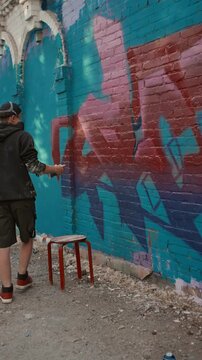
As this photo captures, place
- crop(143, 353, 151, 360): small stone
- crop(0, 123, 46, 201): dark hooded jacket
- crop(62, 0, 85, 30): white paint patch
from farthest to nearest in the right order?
crop(62, 0, 85, 30): white paint patch
crop(0, 123, 46, 201): dark hooded jacket
crop(143, 353, 151, 360): small stone

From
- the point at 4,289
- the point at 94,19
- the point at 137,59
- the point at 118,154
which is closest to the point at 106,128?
the point at 118,154

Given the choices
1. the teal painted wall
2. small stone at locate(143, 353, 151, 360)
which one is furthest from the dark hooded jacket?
the teal painted wall

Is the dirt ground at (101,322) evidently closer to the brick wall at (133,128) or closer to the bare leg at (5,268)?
the bare leg at (5,268)

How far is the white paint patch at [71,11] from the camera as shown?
5768 millimetres

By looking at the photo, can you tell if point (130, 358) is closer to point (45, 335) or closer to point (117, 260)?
point (45, 335)

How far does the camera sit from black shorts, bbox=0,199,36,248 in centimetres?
459

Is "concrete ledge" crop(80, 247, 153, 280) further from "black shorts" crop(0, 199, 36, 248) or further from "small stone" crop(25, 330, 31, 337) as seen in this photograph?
"small stone" crop(25, 330, 31, 337)

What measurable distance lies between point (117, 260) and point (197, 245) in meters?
1.40

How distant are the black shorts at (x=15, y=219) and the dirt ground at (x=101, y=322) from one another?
24.6 inches

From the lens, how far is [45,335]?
148 inches

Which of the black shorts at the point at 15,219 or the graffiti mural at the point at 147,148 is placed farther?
the black shorts at the point at 15,219

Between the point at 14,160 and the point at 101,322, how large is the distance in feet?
5.80

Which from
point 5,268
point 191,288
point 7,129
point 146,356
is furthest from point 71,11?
point 146,356

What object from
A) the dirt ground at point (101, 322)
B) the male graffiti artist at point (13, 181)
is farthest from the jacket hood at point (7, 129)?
the dirt ground at point (101, 322)
